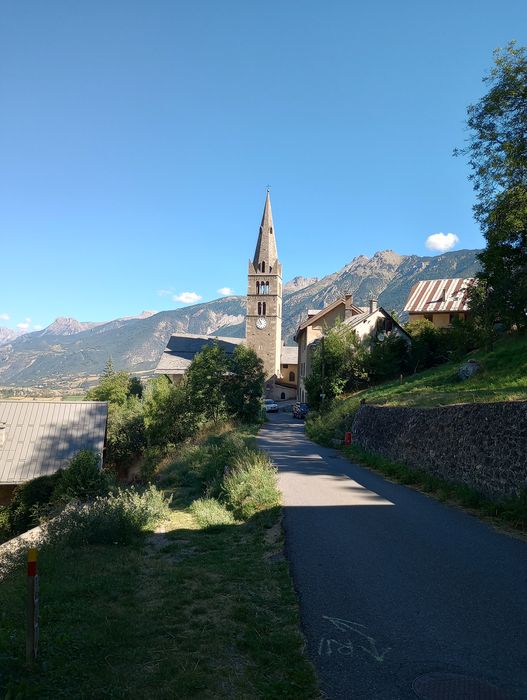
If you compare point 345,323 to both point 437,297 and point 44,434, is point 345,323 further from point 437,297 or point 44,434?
point 44,434

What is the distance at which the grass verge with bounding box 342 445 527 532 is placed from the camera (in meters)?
9.63

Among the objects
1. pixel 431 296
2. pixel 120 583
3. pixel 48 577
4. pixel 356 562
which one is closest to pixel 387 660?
pixel 356 562

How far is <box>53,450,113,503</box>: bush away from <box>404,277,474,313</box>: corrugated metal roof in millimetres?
41644

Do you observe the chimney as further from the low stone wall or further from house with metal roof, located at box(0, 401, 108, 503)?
the low stone wall

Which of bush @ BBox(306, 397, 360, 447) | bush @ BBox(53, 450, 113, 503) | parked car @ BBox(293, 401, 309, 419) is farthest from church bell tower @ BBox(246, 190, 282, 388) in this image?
bush @ BBox(53, 450, 113, 503)

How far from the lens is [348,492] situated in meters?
13.2

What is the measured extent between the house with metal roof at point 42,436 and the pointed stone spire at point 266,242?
170 feet

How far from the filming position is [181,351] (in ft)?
271

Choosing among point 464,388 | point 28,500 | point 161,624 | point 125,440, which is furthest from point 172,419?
point 161,624

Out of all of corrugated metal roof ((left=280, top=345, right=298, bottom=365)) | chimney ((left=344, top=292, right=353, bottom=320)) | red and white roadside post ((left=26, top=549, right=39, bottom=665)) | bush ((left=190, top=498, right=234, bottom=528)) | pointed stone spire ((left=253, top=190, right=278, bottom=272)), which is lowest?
bush ((left=190, top=498, right=234, bottom=528))

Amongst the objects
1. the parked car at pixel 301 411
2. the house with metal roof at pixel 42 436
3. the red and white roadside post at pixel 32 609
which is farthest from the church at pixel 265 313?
the red and white roadside post at pixel 32 609

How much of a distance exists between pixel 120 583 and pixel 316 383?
119 ft

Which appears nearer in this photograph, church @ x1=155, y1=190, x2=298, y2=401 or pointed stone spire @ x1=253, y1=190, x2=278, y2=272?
church @ x1=155, y1=190, x2=298, y2=401

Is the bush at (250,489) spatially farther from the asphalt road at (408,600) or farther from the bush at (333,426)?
the bush at (333,426)
